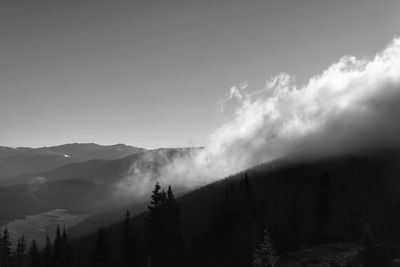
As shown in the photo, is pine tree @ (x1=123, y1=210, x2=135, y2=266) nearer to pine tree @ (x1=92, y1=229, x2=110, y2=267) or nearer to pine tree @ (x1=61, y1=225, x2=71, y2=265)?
pine tree @ (x1=92, y1=229, x2=110, y2=267)

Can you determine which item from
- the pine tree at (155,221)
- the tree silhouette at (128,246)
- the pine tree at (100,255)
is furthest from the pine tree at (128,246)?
the pine tree at (155,221)

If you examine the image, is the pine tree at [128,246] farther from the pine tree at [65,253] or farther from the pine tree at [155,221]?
the pine tree at [65,253]

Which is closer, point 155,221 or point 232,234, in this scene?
point 155,221

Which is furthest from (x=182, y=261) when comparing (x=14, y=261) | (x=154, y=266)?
(x=14, y=261)

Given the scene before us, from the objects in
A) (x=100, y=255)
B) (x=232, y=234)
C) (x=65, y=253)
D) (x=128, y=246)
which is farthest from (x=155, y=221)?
(x=65, y=253)

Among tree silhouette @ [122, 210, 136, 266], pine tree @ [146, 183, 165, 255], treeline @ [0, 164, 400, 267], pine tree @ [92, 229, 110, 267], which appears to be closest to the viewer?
pine tree @ [146, 183, 165, 255]

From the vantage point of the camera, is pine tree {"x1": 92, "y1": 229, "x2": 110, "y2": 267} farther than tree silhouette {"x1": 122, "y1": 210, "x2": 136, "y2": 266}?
Yes

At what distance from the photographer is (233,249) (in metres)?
111

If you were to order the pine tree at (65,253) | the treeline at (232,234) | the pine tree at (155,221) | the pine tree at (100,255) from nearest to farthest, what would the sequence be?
the pine tree at (155,221), the treeline at (232,234), the pine tree at (100,255), the pine tree at (65,253)

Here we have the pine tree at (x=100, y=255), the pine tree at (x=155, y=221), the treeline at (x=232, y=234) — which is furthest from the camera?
the pine tree at (x=100, y=255)

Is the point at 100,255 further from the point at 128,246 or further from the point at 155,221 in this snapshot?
the point at 155,221

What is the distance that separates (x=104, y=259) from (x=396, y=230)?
6662cm

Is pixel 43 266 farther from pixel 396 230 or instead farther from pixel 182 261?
pixel 396 230

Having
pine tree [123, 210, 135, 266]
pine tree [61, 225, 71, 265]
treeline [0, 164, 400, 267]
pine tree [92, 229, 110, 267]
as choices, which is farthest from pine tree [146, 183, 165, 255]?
pine tree [61, 225, 71, 265]
